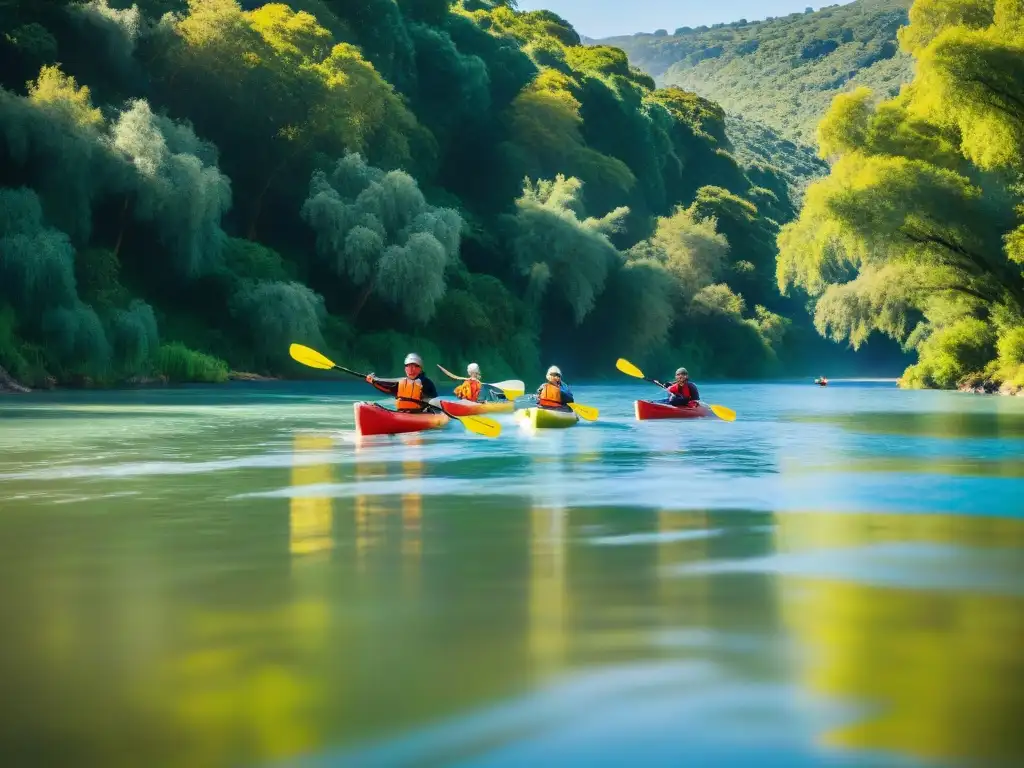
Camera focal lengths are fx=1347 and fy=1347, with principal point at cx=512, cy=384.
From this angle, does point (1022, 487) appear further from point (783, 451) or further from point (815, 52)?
point (815, 52)

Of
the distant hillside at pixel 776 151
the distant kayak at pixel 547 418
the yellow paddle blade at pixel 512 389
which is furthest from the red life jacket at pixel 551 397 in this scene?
the distant hillside at pixel 776 151

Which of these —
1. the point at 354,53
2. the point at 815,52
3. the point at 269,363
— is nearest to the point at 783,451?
the point at 269,363

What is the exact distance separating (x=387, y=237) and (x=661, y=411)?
20.3 metres

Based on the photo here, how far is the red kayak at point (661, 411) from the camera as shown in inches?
939

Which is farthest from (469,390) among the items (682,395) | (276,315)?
(276,315)

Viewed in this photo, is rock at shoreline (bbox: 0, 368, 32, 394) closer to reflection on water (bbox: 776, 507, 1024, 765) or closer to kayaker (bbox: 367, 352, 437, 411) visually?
kayaker (bbox: 367, 352, 437, 411)

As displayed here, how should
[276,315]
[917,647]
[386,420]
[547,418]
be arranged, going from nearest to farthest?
[917,647], [386,420], [547,418], [276,315]

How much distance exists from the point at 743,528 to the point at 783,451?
326 inches

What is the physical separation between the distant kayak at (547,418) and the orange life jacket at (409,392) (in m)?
2.61

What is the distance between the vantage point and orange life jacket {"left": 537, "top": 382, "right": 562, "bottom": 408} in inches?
877

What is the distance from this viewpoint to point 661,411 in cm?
2411

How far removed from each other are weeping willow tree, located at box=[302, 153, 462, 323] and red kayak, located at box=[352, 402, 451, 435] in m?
21.0

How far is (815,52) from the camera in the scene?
530ft

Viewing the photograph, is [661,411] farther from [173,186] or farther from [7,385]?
[173,186]
